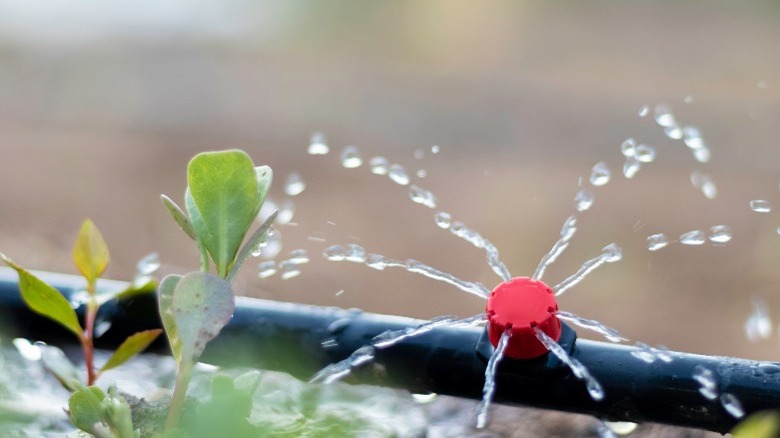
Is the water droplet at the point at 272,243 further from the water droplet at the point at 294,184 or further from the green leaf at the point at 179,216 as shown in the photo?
the water droplet at the point at 294,184

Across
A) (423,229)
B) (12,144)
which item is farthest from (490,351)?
(12,144)

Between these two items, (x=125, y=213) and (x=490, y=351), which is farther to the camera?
(x=125, y=213)

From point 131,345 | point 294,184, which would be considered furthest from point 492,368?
point 294,184

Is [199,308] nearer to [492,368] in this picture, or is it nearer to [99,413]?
[99,413]

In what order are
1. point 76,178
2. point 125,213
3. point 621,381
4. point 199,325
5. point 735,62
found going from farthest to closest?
point 735,62 → point 76,178 → point 125,213 → point 621,381 → point 199,325

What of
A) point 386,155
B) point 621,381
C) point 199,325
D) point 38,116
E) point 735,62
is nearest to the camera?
point 199,325

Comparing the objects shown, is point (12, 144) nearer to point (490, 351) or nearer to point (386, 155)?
point (386, 155)

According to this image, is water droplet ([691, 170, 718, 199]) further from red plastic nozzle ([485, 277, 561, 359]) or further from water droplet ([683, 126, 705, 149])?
red plastic nozzle ([485, 277, 561, 359])
